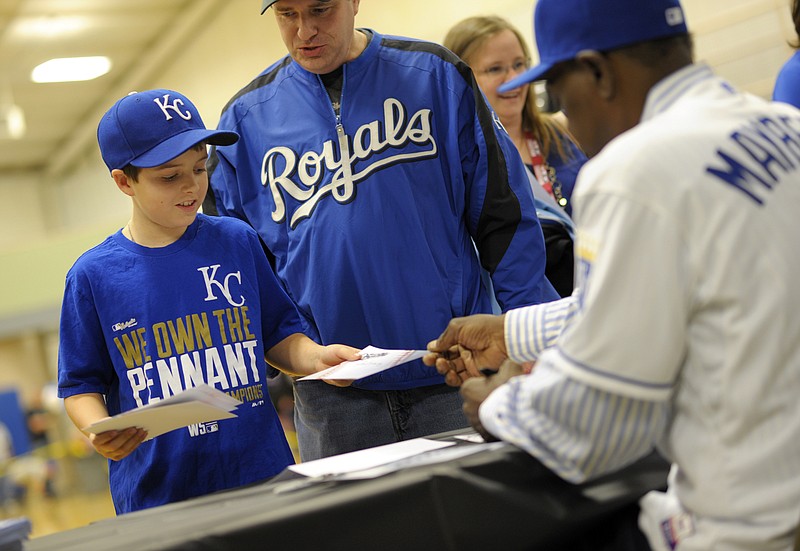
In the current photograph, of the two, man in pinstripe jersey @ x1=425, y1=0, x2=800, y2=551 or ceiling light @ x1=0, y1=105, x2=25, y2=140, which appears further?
ceiling light @ x1=0, y1=105, x2=25, y2=140

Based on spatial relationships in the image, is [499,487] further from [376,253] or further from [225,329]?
[376,253]

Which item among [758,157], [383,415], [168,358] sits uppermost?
[758,157]

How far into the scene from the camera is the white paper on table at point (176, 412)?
161 centimetres

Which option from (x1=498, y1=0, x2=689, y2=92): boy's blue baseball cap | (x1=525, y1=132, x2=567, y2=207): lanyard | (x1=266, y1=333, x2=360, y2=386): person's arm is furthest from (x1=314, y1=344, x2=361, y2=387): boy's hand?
(x1=525, y1=132, x2=567, y2=207): lanyard

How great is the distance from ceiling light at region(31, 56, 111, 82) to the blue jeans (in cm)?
1070

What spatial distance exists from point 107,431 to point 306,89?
1122mm

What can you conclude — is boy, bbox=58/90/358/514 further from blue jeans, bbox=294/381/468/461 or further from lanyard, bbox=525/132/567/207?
lanyard, bbox=525/132/567/207

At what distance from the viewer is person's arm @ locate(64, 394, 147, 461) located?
6.22ft

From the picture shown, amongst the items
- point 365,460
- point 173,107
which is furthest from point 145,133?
point 365,460

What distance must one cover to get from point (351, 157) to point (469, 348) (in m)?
0.72

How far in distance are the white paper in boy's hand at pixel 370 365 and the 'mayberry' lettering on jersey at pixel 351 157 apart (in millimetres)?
592

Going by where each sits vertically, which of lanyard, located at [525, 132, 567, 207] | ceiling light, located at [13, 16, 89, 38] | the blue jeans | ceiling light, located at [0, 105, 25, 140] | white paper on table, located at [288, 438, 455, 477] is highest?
ceiling light, located at [13, 16, 89, 38]

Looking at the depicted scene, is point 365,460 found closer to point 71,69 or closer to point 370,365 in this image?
point 370,365

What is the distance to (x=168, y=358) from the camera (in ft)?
6.89
